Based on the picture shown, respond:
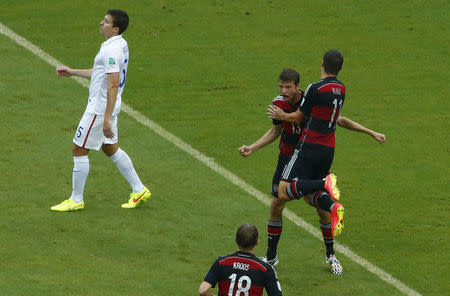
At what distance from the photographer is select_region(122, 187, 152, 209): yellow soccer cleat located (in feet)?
39.9

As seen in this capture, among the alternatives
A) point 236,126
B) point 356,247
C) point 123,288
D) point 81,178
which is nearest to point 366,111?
point 236,126

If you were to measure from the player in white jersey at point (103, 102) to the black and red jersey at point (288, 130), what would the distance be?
6.47 ft

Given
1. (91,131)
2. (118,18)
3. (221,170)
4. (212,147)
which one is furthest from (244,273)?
(212,147)

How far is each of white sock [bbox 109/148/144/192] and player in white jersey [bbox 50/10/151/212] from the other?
1 cm

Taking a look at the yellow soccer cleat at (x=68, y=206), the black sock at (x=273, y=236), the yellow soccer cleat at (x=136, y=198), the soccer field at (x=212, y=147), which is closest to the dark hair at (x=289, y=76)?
the black sock at (x=273, y=236)

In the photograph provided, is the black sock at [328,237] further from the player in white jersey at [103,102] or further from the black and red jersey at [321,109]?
the player in white jersey at [103,102]

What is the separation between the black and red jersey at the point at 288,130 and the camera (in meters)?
10.6

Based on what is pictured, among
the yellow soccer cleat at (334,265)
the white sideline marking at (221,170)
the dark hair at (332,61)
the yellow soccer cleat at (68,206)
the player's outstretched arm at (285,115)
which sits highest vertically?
the dark hair at (332,61)

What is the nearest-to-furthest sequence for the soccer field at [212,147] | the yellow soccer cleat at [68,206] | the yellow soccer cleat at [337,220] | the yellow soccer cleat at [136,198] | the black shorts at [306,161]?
the yellow soccer cleat at [337,220]
the black shorts at [306,161]
the soccer field at [212,147]
the yellow soccer cleat at [68,206]
the yellow soccer cleat at [136,198]

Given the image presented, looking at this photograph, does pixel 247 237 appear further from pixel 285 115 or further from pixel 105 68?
pixel 105 68

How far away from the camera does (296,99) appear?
10562 mm

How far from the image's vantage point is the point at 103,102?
38.3 feet

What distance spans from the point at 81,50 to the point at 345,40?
487 cm

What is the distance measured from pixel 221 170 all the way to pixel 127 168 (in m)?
1.90
